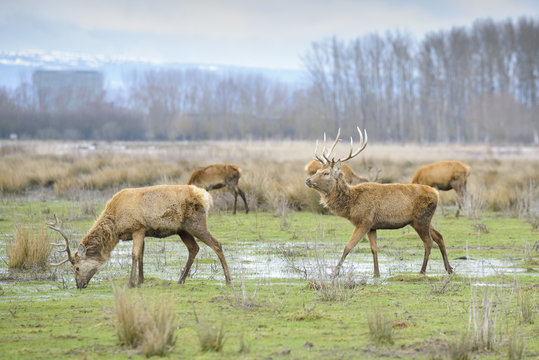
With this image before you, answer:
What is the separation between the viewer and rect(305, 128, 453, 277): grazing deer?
11.4 meters

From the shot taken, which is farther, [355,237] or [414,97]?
[414,97]

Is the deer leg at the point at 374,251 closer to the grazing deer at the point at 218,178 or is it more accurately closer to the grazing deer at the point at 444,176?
the grazing deer at the point at 444,176

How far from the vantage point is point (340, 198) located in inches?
460

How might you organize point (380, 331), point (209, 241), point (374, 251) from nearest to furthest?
point (380, 331), point (209, 241), point (374, 251)

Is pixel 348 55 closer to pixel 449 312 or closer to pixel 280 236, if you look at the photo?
pixel 280 236

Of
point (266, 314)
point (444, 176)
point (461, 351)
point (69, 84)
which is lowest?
point (266, 314)

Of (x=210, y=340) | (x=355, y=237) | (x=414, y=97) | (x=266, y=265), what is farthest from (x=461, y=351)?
(x=414, y=97)

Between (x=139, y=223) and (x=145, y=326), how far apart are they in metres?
3.23

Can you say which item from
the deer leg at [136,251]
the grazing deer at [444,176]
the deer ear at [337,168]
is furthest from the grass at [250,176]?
the deer leg at [136,251]

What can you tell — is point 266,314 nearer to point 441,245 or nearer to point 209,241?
point 209,241

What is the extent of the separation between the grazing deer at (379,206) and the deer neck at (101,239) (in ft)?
10.6

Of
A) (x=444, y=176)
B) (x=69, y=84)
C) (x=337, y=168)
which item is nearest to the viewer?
(x=337, y=168)

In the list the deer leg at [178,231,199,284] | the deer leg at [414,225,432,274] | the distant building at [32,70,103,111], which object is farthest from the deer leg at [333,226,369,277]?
the distant building at [32,70,103,111]

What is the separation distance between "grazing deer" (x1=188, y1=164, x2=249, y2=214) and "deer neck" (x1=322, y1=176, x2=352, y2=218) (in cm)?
946
